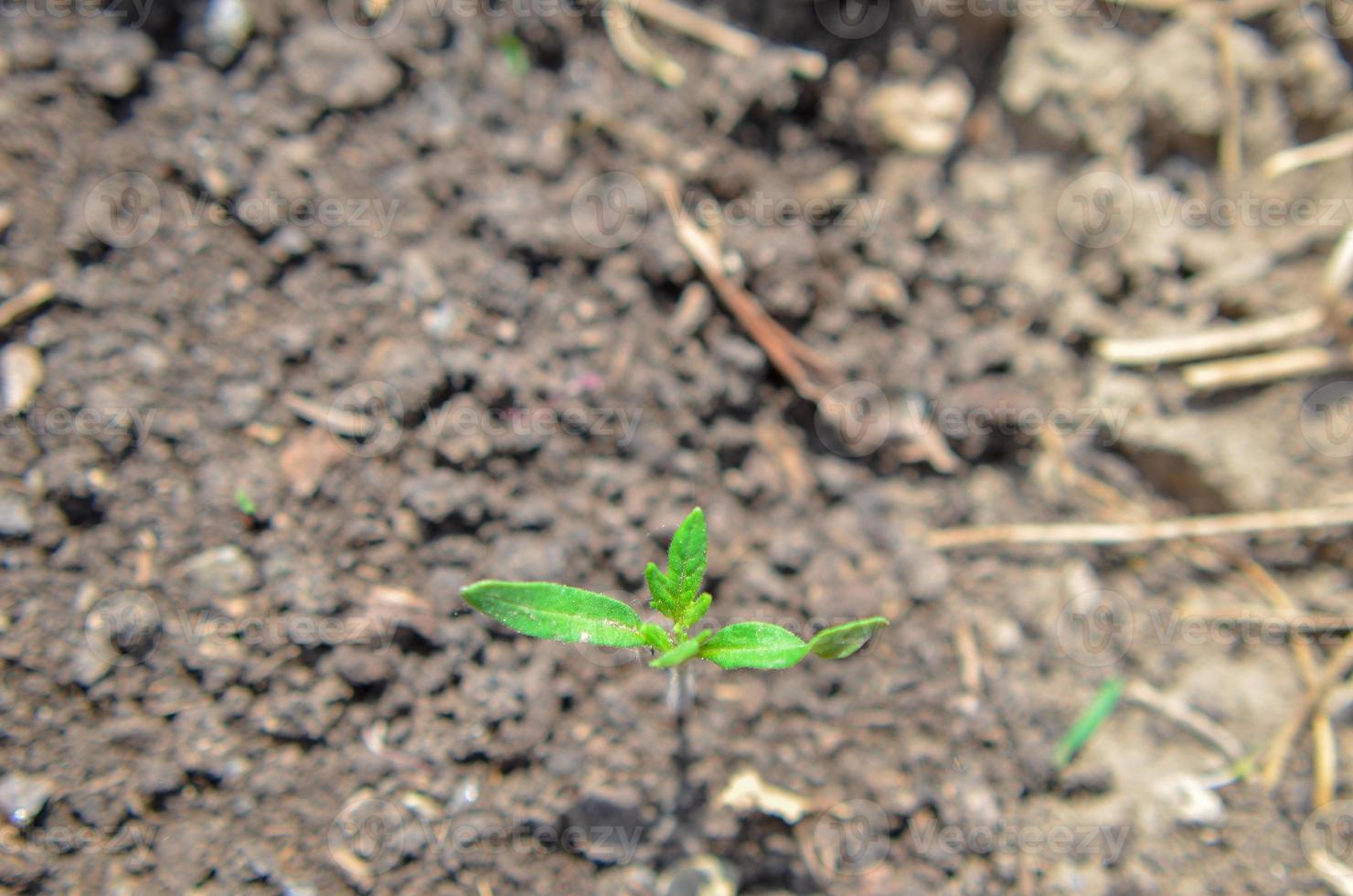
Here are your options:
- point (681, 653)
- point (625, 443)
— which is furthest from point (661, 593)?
point (625, 443)

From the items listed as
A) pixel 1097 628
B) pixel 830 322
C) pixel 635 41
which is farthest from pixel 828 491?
pixel 635 41

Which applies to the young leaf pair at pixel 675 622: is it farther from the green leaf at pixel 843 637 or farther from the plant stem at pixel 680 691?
the plant stem at pixel 680 691

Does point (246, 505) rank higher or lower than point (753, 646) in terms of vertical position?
lower

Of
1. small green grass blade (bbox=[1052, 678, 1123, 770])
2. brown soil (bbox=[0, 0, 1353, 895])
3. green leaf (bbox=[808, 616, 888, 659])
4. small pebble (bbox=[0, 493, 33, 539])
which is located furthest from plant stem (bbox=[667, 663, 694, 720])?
small pebble (bbox=[0, 493, 33, 539])

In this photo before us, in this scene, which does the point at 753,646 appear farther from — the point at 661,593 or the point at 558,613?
the point at 558,613

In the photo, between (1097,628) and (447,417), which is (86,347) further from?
(1097,628)

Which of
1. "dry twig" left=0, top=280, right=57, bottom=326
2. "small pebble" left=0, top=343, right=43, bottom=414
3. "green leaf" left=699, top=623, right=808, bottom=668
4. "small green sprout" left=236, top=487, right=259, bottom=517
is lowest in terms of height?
"small green sprout" left=236, top=487, right=259, bottom=517

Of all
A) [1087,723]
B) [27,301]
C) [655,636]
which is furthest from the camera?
[1087,723]

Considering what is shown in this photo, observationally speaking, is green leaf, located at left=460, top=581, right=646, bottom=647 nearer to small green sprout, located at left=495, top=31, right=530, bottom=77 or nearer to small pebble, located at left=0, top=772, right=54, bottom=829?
small pebble, located at left=0, top=772, right=54, bottom=829

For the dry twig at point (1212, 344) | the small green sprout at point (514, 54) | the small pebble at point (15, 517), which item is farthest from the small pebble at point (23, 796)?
the dry twig at point (1212, 344)
